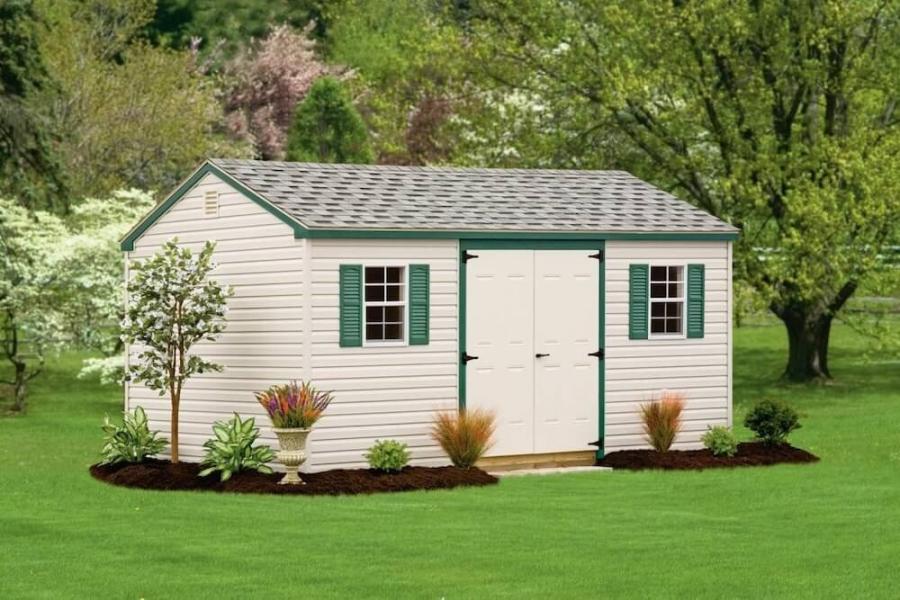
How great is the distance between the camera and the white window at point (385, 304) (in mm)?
20375

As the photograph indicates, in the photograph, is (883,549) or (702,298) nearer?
(883,549)

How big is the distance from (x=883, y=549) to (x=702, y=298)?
8237mm

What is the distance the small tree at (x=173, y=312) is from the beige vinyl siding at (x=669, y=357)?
4.70m

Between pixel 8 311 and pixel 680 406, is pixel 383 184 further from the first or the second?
pixel 8 311

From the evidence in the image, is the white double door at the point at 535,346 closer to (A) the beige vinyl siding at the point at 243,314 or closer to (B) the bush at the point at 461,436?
(B) the bush at the point at 461,436

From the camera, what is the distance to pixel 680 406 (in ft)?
73.5

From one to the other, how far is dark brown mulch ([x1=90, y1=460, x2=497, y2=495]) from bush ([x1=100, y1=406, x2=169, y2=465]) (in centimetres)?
61

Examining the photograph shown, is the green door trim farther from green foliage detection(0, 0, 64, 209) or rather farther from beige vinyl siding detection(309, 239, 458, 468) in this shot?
green foliage detection(0, 0, 64, 209)

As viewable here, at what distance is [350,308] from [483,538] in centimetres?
490

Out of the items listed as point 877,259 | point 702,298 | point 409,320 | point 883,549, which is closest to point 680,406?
point 702,298

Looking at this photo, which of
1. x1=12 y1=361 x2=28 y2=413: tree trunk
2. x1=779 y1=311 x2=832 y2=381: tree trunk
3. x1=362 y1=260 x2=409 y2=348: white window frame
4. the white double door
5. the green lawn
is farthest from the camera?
x1=779 y1=311 x2=832 y2=381: tree trunk

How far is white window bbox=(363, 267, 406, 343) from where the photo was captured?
66.8 feet

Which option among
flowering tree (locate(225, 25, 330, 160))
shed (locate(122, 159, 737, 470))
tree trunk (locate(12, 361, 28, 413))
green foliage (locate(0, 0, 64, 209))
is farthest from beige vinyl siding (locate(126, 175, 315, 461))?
flowering tree (locate(225, 25, 330, 160))

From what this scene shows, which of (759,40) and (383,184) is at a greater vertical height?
(759,40)
